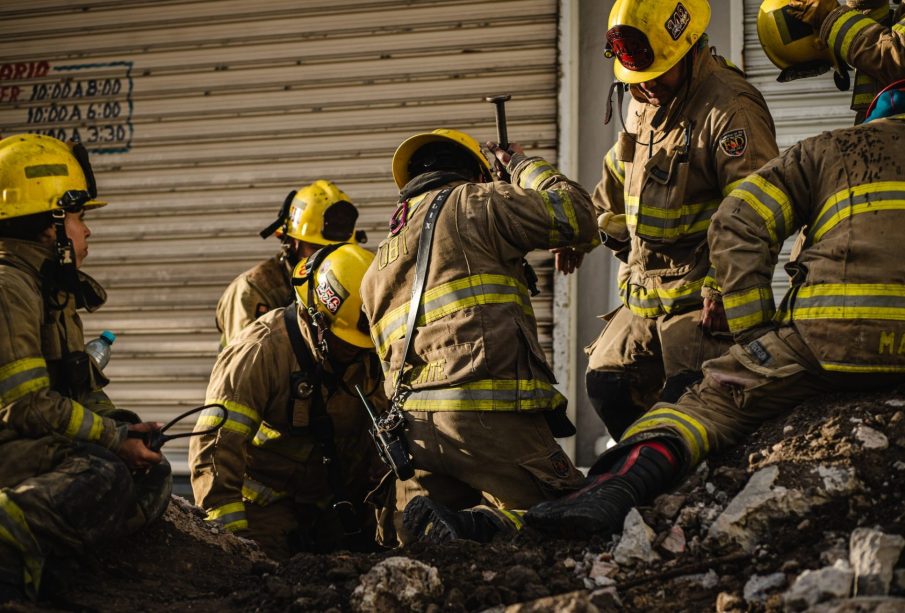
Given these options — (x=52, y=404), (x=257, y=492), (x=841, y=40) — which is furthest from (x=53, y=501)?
(x=841, y=40)

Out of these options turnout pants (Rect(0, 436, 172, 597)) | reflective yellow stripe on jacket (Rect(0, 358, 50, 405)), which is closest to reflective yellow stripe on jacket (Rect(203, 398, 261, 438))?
turnout pants (Rect(0, 436, 172, 597))

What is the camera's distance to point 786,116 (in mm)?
6918

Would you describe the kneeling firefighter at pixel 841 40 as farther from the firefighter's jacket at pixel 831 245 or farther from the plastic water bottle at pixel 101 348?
the plastic water bottle at pixel 101 348

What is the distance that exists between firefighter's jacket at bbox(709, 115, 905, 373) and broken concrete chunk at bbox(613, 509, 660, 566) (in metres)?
0.93

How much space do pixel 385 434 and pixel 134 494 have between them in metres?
1.03

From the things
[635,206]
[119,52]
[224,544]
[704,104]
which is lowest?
[224,544]

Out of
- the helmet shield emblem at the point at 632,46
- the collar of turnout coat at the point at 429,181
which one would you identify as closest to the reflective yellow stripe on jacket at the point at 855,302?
the helmet shield emblem at the point at 632,46

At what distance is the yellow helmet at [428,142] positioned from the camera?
189 inches

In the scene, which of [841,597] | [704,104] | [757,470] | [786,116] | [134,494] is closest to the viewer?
[841,597]

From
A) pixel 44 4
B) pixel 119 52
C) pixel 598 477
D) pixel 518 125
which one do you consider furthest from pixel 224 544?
pixel 44 4

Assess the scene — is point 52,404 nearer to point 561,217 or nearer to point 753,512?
point 561,217

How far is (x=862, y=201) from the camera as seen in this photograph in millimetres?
3850

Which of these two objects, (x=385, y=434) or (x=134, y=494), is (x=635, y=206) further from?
(x=134, y=494)

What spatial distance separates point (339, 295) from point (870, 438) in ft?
8.70
